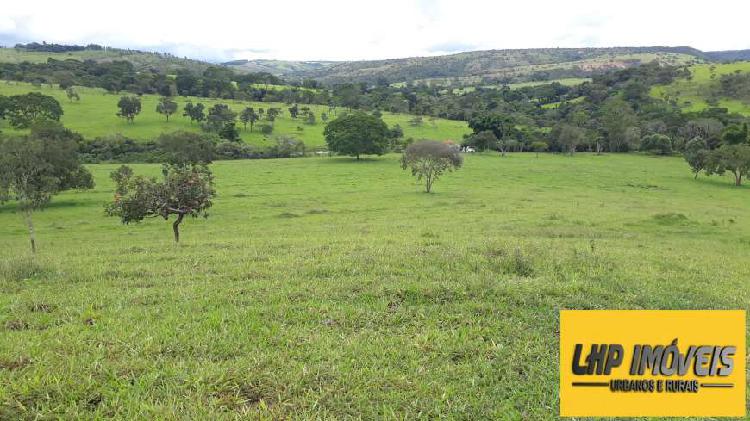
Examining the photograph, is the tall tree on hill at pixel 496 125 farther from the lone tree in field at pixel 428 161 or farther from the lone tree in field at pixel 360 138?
the lone tree in field at pixel 428 161

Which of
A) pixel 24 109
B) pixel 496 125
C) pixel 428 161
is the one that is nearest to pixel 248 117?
pixel 24 109

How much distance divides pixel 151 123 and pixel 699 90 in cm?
15136

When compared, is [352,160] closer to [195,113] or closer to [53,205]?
[195,113]

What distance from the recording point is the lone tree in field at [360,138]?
78.9 m

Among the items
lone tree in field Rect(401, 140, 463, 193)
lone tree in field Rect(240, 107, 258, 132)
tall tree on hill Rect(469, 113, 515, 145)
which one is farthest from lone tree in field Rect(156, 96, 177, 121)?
lone tree in field Rect(401, 140, 463, 193)

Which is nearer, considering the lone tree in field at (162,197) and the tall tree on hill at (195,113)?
the lone tree in field at (162,197)

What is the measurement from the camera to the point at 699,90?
449 ft

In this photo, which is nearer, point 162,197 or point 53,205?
point 162,197

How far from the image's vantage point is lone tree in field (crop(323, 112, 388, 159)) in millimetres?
78938

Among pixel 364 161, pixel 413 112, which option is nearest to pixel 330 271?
pixel 364 161

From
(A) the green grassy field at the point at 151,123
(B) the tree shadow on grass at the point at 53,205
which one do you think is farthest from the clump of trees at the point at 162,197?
(A) the green grassy field at the point at 151,123

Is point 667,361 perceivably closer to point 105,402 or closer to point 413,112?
point 105,402

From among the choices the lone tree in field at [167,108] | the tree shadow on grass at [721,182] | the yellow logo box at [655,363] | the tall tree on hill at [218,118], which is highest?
the lone tree in field at [167,108]

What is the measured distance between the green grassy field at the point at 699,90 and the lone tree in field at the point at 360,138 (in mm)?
93626
